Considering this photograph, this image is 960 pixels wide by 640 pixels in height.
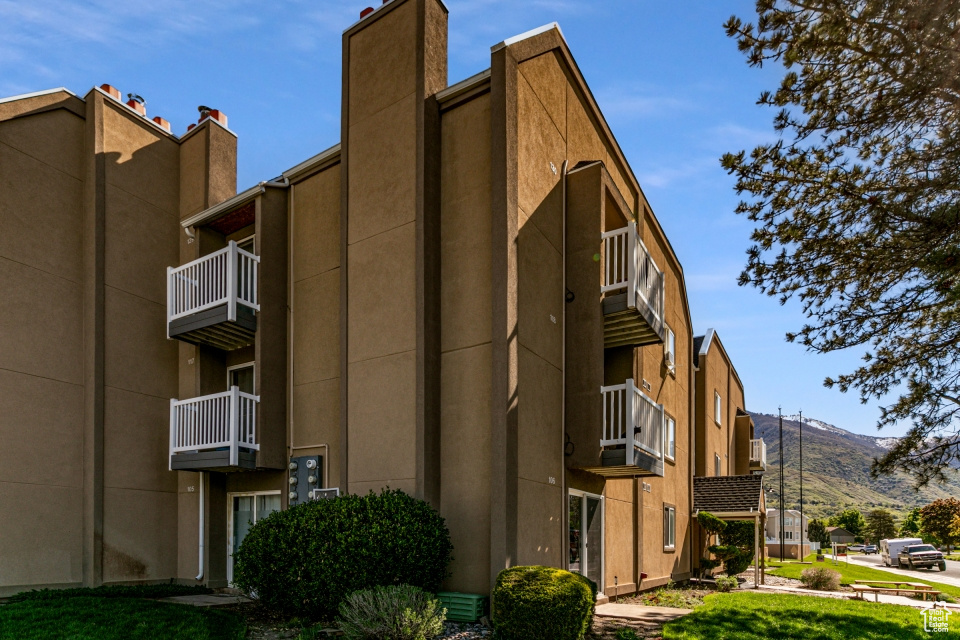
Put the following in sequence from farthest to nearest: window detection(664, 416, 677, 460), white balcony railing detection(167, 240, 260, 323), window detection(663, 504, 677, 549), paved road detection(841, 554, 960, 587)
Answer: paved road detection(841, 554, 960, 587) < window detection(663, 504, 677, 549) < window detection(664, 416, 677, 460) < white balcony railing detection(167, 240, 260, 323)

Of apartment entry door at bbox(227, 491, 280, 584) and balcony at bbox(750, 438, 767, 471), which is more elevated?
apartment entry door at bbox(227, 491, 280, 584)

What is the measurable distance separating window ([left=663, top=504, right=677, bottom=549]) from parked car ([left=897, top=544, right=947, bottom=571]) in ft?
87.9

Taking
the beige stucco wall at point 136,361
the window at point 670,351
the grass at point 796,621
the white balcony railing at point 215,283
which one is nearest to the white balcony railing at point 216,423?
the beige stucco wall at point 136,361

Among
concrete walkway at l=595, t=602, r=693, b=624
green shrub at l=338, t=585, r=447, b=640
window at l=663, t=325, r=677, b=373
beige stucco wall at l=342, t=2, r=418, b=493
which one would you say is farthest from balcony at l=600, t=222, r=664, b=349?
green shrub at l=338, t=585, r=447, b=640

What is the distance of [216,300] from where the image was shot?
14.0m

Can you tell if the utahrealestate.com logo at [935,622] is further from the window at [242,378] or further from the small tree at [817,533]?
the small tree at [817,533]

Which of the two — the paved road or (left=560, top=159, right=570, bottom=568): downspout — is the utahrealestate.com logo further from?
the paved road

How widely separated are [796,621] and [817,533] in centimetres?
6970

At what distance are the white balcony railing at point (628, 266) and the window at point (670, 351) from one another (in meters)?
5.40

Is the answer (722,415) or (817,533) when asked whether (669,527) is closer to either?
(722,415)

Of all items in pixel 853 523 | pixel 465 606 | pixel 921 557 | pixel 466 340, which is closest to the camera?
pixel 465 606

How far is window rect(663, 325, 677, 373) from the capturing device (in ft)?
60.9

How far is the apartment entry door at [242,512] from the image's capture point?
557 inches

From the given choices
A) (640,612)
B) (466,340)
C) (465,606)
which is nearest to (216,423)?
(466,340)
